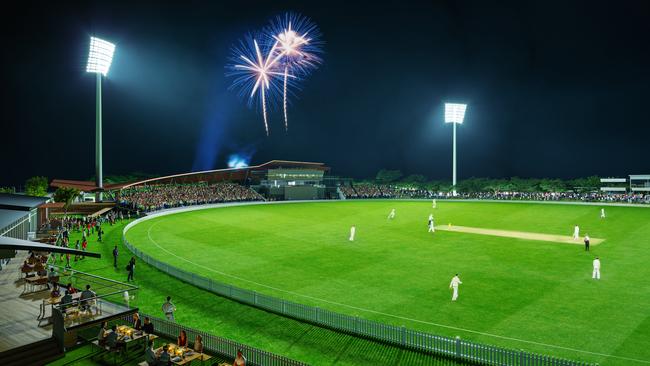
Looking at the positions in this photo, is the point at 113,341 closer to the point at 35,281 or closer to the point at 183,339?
the point at 183,339

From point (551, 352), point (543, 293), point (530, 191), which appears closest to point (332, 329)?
point (551, 352)

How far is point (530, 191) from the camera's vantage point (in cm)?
10212

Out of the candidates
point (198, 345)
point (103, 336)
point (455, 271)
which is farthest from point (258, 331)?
point (455, 271)

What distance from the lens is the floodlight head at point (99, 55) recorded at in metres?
62.5

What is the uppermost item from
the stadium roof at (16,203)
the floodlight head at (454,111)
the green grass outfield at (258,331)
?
the floodlight head at (454,111)

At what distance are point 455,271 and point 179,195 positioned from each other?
195ft

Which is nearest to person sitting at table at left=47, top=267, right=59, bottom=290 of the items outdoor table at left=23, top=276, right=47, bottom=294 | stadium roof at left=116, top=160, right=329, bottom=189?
outdoor table at left=23, top=276, right=47, bottom=294

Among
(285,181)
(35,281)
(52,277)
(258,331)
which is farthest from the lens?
(285,181)

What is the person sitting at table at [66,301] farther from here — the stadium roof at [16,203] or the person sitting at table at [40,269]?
the stadium roof at [16,203]

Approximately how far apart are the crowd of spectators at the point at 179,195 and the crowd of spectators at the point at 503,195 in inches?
1118

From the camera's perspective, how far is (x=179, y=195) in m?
73.8

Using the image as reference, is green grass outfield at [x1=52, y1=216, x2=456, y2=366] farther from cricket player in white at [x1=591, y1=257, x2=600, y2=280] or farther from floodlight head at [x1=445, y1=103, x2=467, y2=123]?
floodlight head at [x1=445, y1=103, x2=467, y2=123]

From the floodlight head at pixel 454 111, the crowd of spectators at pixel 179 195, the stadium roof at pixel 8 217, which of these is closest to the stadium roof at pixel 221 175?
the crowd of spectators at pixel 179 195

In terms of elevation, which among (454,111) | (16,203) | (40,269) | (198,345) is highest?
(454,111)
